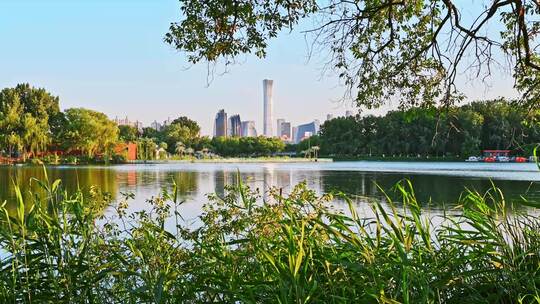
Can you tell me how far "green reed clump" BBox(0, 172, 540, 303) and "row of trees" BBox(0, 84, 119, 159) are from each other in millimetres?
50567

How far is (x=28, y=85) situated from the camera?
62062mm

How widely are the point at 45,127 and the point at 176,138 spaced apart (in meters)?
25.1

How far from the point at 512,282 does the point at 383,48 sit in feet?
10.7

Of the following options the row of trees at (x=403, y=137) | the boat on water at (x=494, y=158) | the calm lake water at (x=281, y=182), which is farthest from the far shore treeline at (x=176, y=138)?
the calm lake water at (x=281, y=182)

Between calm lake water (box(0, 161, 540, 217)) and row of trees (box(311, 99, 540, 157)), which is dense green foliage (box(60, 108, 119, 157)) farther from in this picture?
row of trees (box(311, 99, 540, 157))

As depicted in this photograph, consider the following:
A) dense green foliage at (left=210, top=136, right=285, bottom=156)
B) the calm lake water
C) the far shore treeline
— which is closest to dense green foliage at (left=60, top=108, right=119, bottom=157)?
the far shore treeline

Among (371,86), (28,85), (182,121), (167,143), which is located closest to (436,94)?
(371,86)

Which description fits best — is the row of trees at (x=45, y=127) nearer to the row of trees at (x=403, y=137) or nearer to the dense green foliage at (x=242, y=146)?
the dense green foliage at (x=242, y=146)

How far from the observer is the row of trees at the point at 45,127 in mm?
49531

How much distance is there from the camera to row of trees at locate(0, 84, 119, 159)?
163 ft

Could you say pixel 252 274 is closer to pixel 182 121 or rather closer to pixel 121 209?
pixel 121 209

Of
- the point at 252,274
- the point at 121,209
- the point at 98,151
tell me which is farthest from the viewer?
the point at 98,151

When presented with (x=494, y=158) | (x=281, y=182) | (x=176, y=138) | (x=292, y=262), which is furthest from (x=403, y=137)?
(x=292, y=262)

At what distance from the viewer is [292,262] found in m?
1.80
